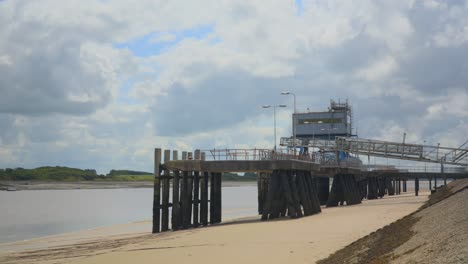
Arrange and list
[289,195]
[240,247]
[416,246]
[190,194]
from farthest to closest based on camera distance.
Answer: [190,194] → [289,195] → [240,247] → [416,246]

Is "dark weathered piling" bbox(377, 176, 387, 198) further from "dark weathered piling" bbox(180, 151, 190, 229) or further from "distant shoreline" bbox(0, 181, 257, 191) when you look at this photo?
"distant shoreline" bbox(0, 181, 257, 191)

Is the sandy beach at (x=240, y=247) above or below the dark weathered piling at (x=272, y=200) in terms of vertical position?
below

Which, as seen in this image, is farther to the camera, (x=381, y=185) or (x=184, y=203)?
(x=381, y=185)

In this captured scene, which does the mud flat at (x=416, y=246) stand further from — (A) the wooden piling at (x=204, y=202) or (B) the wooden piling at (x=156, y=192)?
(A) the wooden piling at (x=204, y=202)

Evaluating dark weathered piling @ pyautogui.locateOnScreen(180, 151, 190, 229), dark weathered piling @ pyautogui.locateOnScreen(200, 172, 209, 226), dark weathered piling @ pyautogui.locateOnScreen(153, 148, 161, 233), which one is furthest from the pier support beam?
dark weathered piling @ pyautogui.locateOnScreen(153, 148, 161, 233)

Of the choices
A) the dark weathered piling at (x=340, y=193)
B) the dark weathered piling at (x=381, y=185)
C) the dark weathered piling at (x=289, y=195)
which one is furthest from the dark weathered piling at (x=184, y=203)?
the dark weathered piling at (x=381, y=185)

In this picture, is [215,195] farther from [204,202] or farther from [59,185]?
[59,185]

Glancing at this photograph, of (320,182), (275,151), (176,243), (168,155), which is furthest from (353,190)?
(176,243)

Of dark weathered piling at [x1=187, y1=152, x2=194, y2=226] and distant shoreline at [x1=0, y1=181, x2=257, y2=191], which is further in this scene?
distant shoreline at [x1=0, y1=181, x2=257, y2=191]

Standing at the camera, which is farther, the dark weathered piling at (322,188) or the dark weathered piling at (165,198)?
the dark weathered piling at (322,188)

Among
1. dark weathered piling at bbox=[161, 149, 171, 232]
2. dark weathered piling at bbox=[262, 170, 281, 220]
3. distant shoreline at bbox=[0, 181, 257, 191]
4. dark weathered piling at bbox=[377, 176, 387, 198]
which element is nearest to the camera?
dark weathered piling at bbox=[262, 170, 281, 220]

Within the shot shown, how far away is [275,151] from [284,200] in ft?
10.3

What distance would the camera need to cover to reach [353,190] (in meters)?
53.3

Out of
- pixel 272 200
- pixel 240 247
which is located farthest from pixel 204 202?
pixel 240 247
